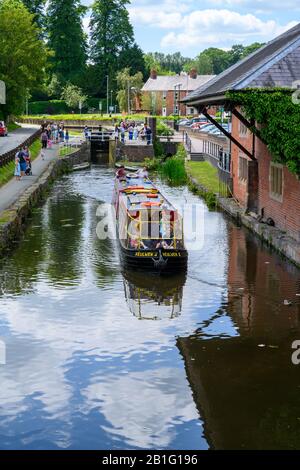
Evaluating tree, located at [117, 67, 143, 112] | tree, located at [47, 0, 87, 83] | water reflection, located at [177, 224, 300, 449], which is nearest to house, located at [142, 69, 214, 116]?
tree, located at [117, 67, 143, 112]

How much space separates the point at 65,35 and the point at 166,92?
19952 mm

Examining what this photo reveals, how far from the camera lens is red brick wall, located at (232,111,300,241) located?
22.5 meters

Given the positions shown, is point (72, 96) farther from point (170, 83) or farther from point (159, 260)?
point (159, 260)

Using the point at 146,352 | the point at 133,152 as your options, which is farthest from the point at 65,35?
the point at 146,352

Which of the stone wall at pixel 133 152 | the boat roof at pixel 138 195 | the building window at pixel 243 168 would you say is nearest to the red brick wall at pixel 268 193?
the building window at pixel 243 168

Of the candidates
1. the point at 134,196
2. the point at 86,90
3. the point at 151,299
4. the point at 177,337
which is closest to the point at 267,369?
the point at 177,337

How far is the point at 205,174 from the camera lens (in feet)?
147

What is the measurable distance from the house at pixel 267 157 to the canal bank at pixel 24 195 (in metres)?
7.85

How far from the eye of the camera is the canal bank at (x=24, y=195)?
24.3 m

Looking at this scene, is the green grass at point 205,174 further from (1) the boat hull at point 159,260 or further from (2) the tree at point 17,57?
(2) the tree at point 17,57

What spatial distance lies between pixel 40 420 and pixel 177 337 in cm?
458
